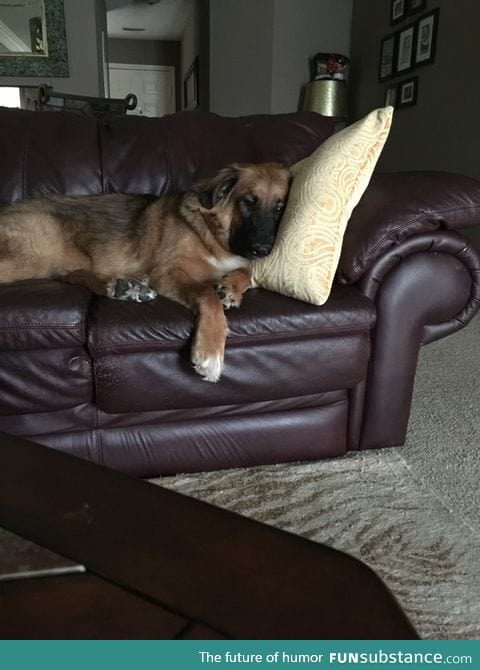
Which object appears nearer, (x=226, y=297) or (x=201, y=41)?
(x=226, y=297)

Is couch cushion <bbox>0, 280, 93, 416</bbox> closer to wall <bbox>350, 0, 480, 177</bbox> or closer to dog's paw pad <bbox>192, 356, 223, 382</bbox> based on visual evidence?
dog's paw pad <bbox>192, 356, 223, 382</bbox>

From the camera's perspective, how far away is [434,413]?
2.00m

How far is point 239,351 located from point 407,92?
3673 millimetres

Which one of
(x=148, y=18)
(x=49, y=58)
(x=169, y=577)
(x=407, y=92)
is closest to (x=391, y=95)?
(x=407, y=92)

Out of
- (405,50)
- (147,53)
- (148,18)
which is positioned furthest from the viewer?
(147,53)

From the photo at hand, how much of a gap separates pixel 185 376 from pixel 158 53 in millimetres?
9287

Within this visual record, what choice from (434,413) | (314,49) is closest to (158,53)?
(314,49)

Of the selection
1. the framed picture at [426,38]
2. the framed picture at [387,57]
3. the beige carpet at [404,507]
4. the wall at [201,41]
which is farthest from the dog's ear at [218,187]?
the wall at [201,41]

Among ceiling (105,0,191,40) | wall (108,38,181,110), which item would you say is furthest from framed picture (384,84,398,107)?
wall (108,38,181,110)

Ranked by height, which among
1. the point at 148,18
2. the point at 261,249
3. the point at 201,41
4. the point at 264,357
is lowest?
the point at 264,357

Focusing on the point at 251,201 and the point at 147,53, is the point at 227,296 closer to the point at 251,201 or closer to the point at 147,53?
the point at 251,201

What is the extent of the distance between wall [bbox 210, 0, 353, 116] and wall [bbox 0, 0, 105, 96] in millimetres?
1212

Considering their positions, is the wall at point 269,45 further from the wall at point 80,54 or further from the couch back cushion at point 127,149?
the couch back cushion at point 127,149

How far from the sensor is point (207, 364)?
4.47 feet
